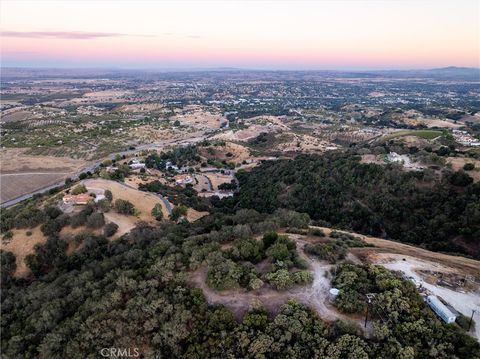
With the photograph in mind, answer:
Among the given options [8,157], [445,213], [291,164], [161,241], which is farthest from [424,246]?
[8,157]

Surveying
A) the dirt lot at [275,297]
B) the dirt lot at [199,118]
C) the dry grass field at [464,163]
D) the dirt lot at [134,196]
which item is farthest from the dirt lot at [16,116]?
the dry grass field at [464,163]

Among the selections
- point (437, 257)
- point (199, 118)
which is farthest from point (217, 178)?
point (199, 118)

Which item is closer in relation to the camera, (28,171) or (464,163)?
(464,163)

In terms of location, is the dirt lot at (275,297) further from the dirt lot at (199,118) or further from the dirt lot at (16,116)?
the dirt lot at (16,116)

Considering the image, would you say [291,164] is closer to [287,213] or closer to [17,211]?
[287,213]
